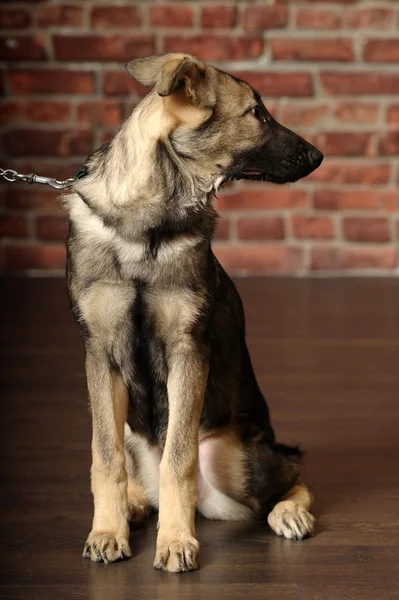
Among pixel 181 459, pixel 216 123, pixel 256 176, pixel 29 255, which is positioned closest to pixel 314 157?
pixel 256 176

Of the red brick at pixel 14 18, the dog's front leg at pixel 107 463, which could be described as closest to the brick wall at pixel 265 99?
the red brick at pixel 14 18

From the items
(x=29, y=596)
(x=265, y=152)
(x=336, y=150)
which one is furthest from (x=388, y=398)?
(x=336, y=150)

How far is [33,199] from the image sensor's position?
16.4 feet

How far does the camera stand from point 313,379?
11.3ft

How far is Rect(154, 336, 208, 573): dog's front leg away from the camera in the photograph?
2117mm

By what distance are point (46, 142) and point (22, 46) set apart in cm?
45

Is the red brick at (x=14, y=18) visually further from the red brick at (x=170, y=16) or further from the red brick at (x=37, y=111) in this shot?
the red brick at (x=170, y=16)

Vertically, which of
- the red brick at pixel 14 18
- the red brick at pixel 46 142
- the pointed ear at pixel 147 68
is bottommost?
the red brick at pixel 46 142

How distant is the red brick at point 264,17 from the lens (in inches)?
194

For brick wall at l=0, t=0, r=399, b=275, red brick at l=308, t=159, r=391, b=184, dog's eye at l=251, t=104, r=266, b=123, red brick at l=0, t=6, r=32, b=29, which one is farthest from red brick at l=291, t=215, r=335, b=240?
dog's eye at l=251, t=104, r=266, b=123

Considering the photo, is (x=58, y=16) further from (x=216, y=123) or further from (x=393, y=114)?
(x=216, y=123)

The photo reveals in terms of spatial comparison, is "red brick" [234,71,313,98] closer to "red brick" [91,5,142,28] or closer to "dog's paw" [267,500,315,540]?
"red brick" [91,5,142,28]

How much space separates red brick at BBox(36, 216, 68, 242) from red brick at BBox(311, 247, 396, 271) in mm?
1183

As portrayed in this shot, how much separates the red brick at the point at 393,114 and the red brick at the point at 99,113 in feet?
4.13
